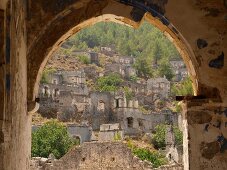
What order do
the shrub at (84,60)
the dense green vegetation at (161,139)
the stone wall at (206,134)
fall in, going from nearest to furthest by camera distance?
the stone wall at (206,134) → the dense green vegetation at (161,139) → the shrub at (84,60)

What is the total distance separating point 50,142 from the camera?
114 feet

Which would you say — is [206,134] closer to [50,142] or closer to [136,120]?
[50,142]

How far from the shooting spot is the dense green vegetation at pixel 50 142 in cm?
3459

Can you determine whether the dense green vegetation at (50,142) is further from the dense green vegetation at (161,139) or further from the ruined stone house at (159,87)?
the ruined stone house at (159,87)

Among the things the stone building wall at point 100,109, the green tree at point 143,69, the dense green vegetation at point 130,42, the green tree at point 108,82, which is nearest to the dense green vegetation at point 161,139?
the stone building wall at point 100,109

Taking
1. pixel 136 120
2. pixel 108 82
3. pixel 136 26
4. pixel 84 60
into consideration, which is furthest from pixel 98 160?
pixel 84 60

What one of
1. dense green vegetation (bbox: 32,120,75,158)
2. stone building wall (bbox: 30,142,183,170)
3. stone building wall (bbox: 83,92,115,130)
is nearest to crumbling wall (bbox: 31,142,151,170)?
stone building wall (bbox: 30,142,183,170)

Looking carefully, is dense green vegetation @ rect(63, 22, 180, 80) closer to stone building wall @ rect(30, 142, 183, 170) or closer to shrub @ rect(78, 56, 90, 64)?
shrub @ rect(78, 56, 90, 64)

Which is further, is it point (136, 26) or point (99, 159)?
point (99, 159)

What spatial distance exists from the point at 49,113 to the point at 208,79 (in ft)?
139

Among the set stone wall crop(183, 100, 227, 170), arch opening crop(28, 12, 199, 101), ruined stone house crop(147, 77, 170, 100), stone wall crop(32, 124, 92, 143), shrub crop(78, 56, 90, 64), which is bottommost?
stone wall crop(32, 124, 92, 143)

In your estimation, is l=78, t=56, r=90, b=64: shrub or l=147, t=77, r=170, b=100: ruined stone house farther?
l=78, t=56, r=90, b=64: shrub

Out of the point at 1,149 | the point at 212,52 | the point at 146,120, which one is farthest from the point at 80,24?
the point at 146,120

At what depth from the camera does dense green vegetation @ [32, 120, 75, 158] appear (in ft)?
113
